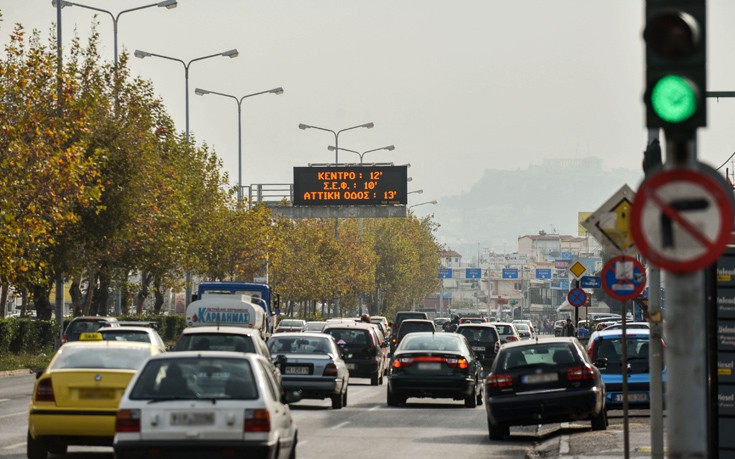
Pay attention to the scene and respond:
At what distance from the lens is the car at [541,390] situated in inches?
907

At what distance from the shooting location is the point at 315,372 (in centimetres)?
3000

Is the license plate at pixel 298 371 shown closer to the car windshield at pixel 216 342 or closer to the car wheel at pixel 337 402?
the car wheel at pixel 337 402

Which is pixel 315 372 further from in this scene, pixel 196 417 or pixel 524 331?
pixel 524 331

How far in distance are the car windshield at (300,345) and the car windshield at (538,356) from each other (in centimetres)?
748

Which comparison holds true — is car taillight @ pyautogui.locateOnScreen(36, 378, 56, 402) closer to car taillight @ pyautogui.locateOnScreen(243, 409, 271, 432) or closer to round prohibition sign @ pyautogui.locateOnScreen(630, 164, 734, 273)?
car taillight @ pyautogui.locateOnScreen(243, 409, 271, 432)

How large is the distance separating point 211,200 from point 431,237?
330 ft

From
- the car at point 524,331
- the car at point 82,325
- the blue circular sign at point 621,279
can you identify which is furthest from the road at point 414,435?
the car at point 524,331

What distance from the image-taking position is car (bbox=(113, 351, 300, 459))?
45.7ft

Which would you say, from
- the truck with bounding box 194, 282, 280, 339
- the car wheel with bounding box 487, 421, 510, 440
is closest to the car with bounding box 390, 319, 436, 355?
the truck with bounding box 194, 282, 280, 339

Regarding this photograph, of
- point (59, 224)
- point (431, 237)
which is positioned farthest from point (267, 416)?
point (431, 237)

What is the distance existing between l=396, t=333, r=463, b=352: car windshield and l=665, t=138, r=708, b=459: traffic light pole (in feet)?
75.7

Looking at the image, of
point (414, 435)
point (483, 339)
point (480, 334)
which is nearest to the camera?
point (414, 435)

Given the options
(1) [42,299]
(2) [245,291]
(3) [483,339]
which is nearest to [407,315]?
(2) [245,291]

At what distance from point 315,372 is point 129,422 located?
16117 mm
